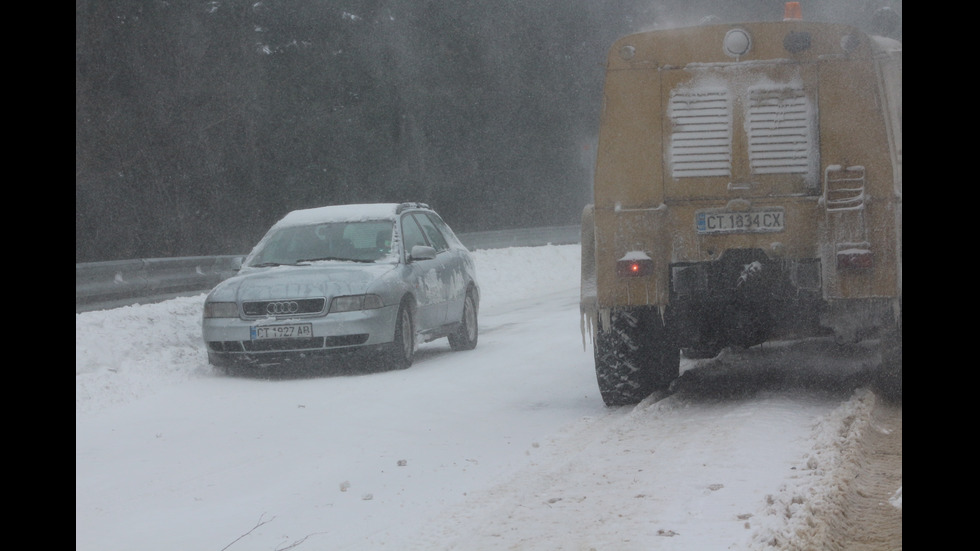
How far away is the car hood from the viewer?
10109mm

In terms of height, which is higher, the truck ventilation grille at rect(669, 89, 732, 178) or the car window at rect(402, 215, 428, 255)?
the truck ventilation grille at rect(669, 89, 732, 178)

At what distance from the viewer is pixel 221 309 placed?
10.2 m

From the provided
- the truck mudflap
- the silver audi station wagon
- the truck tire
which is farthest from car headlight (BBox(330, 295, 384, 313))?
the truck mudflap

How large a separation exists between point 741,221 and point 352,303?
12.9 ft

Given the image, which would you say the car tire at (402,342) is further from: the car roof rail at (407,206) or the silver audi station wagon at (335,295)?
the car roof rail at (407,206)

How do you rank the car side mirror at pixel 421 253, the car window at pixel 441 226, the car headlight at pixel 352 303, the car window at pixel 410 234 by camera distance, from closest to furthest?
1. the car headlight at pixel 352 303
2. the car side mirror at pixel 421 253
3. the car window at pixel 410 234
4. the car window at pixel 441 226

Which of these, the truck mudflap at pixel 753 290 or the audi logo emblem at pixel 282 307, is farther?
the audi logo emblem at pixel 282 307

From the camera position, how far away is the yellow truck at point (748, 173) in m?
7.11

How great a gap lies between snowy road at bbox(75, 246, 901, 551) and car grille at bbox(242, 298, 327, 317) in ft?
1.92

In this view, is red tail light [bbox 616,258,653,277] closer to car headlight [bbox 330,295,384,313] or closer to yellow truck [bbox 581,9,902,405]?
yellow truck [bbox 581,9,902,405]

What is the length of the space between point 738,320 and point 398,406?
242 centimetres

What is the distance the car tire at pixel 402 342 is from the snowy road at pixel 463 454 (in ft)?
0.53

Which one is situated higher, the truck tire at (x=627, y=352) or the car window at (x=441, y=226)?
the car window at (x=441, y=226)

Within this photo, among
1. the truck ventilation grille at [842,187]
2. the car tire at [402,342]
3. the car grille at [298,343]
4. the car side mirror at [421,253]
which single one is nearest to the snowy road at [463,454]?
the car tire at [402,342]
